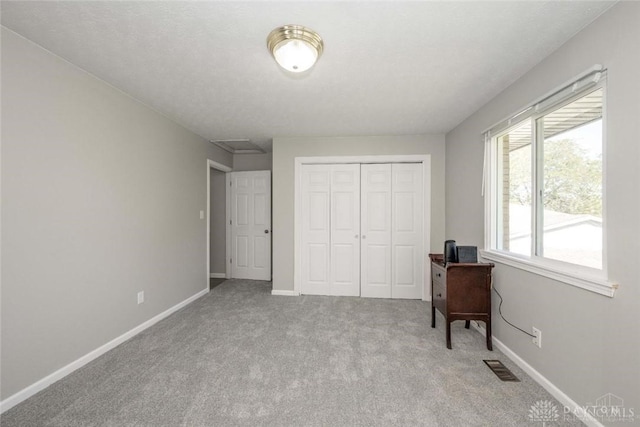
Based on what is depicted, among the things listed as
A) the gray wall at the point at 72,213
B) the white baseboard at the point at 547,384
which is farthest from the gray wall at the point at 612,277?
the gray wall at the point at 72,213

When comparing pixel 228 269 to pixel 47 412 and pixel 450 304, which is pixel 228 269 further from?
pixel 450 304

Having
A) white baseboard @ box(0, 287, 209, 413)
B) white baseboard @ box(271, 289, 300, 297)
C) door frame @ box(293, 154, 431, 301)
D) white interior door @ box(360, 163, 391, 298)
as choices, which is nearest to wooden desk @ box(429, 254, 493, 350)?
door frame @ box(293, 154, 431, 301)

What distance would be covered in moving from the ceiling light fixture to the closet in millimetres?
2292

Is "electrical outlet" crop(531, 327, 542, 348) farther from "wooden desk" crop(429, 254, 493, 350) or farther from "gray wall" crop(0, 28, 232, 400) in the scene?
"gray wall" crop(0, 28, 232, 400)

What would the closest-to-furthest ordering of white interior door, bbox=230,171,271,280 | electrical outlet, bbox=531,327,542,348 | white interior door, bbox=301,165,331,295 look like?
electrical outlet, bbox=531,327,542,348, white interior door, bbox=301,165,331,295, white interior door, bbox=230,171,271,280

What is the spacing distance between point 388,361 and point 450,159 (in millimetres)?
2712

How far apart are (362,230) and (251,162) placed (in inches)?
102

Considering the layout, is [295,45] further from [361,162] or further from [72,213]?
[361,162]

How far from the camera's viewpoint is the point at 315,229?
403cm

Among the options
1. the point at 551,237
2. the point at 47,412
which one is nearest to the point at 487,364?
the point at 551,237

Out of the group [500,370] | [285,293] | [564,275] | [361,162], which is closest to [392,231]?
[361,162]

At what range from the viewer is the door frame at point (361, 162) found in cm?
379

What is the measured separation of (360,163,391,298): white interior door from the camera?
389 cm

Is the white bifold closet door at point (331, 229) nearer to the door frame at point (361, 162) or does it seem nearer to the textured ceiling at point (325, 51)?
the door frame at point (361, 162)
